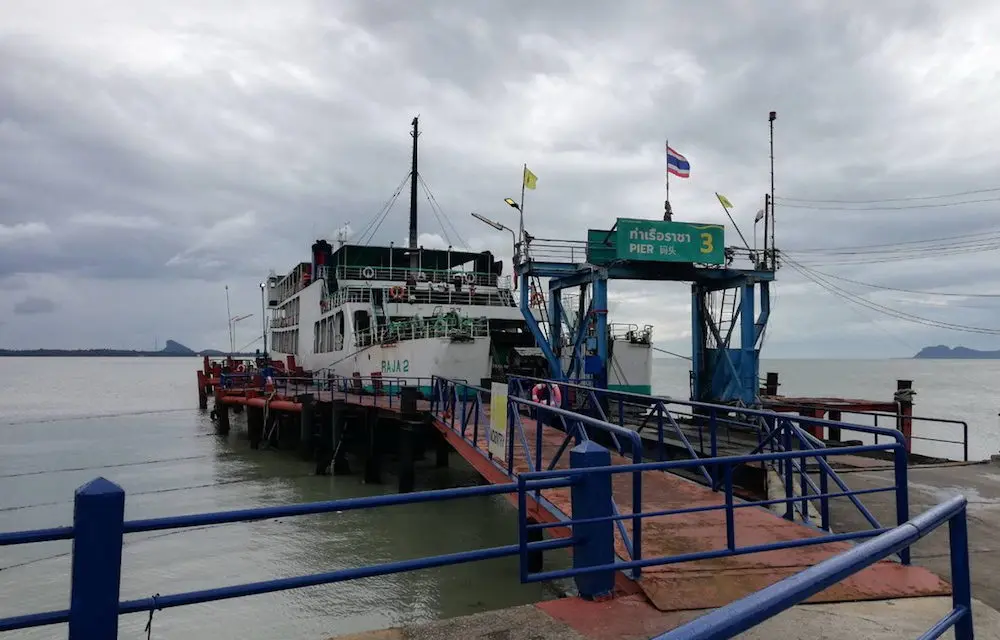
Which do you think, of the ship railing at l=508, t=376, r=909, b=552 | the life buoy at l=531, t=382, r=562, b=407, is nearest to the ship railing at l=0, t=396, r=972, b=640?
the ship railing at l=508, t=376, r=909, b=552

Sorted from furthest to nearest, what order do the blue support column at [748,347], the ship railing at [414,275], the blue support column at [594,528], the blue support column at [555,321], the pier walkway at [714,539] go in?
the ship railing at [414,275] < the blue support column at [555,321] < the blue support column at [748,347] < the pier walkway at [714,539] < the blue support column at [594,528]

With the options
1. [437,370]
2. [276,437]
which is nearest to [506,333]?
[437,370]

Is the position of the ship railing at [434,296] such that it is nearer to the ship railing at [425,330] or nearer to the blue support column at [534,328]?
the ship railing at [425,330]

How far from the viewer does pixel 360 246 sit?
3262 centimetres

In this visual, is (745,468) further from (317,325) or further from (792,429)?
(317,325)

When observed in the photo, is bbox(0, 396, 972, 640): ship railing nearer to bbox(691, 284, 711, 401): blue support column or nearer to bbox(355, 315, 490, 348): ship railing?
bbox(355, 315, 490, 348): ship railing

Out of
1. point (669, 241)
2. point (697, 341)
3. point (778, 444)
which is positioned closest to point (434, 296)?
point (697, 341)

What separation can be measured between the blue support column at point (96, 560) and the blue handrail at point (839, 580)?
300 centimetres

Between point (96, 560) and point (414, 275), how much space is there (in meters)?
26.9

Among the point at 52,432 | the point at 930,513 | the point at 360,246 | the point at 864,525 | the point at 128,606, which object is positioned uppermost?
the point at 360,246

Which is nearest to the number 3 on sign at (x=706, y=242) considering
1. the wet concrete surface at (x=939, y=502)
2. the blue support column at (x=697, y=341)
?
the blue support column at (x=697, y=341)

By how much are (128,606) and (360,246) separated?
98.6ft

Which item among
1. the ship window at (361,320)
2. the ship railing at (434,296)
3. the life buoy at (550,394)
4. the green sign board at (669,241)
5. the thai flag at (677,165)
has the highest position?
the thai flag at (677,165)

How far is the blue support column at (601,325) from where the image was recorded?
18453 mm
